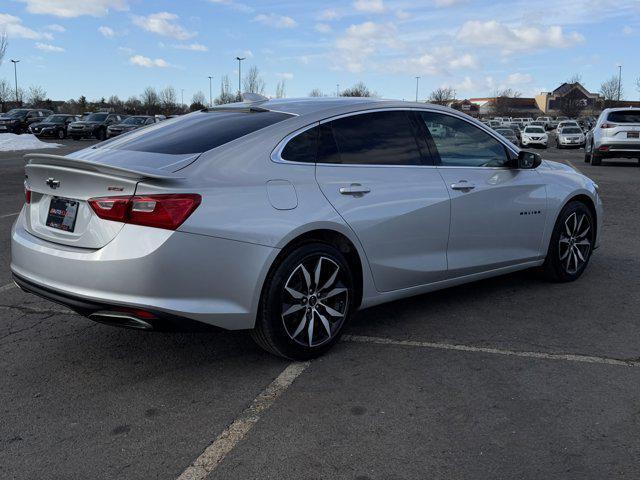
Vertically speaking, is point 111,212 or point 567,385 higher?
point 111,212

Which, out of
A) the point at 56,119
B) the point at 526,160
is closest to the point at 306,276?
the point at 526,160

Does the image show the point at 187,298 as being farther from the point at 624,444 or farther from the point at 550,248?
the point at 550,248

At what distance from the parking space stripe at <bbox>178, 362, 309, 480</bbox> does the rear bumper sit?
390mm

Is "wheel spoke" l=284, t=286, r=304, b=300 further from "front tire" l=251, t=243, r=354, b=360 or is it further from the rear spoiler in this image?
Answer: the rear spoiler

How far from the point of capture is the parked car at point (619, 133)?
19.8 metres

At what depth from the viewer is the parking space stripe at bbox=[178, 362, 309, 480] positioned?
2.80m

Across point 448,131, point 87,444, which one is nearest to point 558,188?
point 448,131

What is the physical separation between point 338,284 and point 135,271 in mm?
1317

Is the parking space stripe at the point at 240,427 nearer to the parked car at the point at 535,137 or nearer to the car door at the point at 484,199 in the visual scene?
the car door at the point at 484,199

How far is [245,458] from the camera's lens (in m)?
2.88

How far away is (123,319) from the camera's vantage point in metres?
3.44

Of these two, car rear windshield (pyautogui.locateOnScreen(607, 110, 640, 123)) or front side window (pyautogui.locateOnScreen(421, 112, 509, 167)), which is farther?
car rear windshield (pyautogui.locateOnScreen(607, 110, 640, 123))

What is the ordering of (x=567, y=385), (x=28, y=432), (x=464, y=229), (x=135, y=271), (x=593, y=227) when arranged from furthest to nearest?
(x=593, y=227) → (x=464, y=229) → (x=567, y=385) → (x=135, y=271) → (x=28, y=432)

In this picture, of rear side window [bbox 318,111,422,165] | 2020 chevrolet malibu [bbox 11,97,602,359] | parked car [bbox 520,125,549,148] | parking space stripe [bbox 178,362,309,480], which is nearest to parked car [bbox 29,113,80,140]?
parked car [bbox 520,125,549,148]
